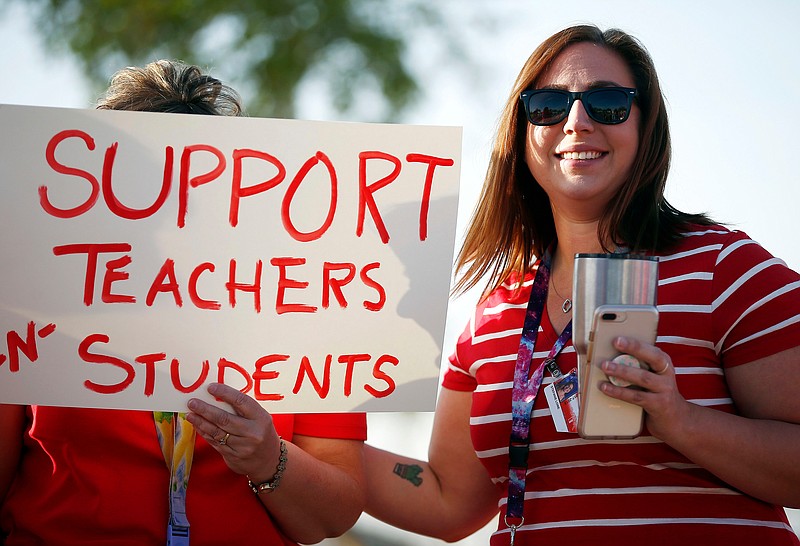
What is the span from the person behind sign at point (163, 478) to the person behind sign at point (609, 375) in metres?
0.45

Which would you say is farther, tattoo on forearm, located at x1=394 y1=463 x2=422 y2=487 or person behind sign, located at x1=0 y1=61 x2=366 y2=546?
tattoo on forearm, located at x1=394 y1=463 x2=422 y2=487

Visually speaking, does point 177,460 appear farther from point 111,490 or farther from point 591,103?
point 591,103

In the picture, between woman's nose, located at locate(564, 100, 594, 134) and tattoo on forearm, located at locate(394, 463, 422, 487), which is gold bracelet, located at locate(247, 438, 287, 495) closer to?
tattoo on forearm, located at locate(394, 463, 422, 487)

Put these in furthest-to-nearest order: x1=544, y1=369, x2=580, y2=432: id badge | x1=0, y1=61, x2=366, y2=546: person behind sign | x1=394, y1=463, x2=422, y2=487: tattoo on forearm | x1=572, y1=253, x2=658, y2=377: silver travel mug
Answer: x1=394, y1=463, x2=422, y2=487: tattoo on forearm
x1=544, y1=369, x2=580, y2=432: id badge
x1=0, y1=61, x2=366, y2=546: person behind sign
x1=572, y1=253, x2=658, y2=377: silver travel mug

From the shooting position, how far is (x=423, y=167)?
2135 millimetres

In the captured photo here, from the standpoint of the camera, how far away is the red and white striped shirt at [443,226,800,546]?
212 centimetres

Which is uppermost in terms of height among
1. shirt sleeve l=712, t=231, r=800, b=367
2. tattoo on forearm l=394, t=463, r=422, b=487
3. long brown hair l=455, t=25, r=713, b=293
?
long brown hair l=455, t=25, r=713, b=293

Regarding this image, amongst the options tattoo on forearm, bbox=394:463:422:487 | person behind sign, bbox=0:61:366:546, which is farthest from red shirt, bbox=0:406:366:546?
tattoo on forearm, bbox=394:463:422:487

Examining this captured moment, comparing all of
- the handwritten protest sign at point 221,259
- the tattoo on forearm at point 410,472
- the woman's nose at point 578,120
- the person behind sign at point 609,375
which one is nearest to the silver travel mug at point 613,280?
the person behind sign at point 609,375

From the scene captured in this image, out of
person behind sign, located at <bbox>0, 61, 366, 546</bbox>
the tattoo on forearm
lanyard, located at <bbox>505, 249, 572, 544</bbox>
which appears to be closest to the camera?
person behind sign, located at <bbox>0, 61, 366, 546</bbox>

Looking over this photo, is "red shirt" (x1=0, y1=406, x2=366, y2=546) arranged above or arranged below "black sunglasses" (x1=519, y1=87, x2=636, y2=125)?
below

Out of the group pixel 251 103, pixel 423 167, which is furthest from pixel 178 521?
pixel 251 103

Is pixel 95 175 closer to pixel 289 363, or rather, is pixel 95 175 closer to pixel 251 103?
pixel 289 363

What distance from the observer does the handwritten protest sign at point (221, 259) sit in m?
2.03
